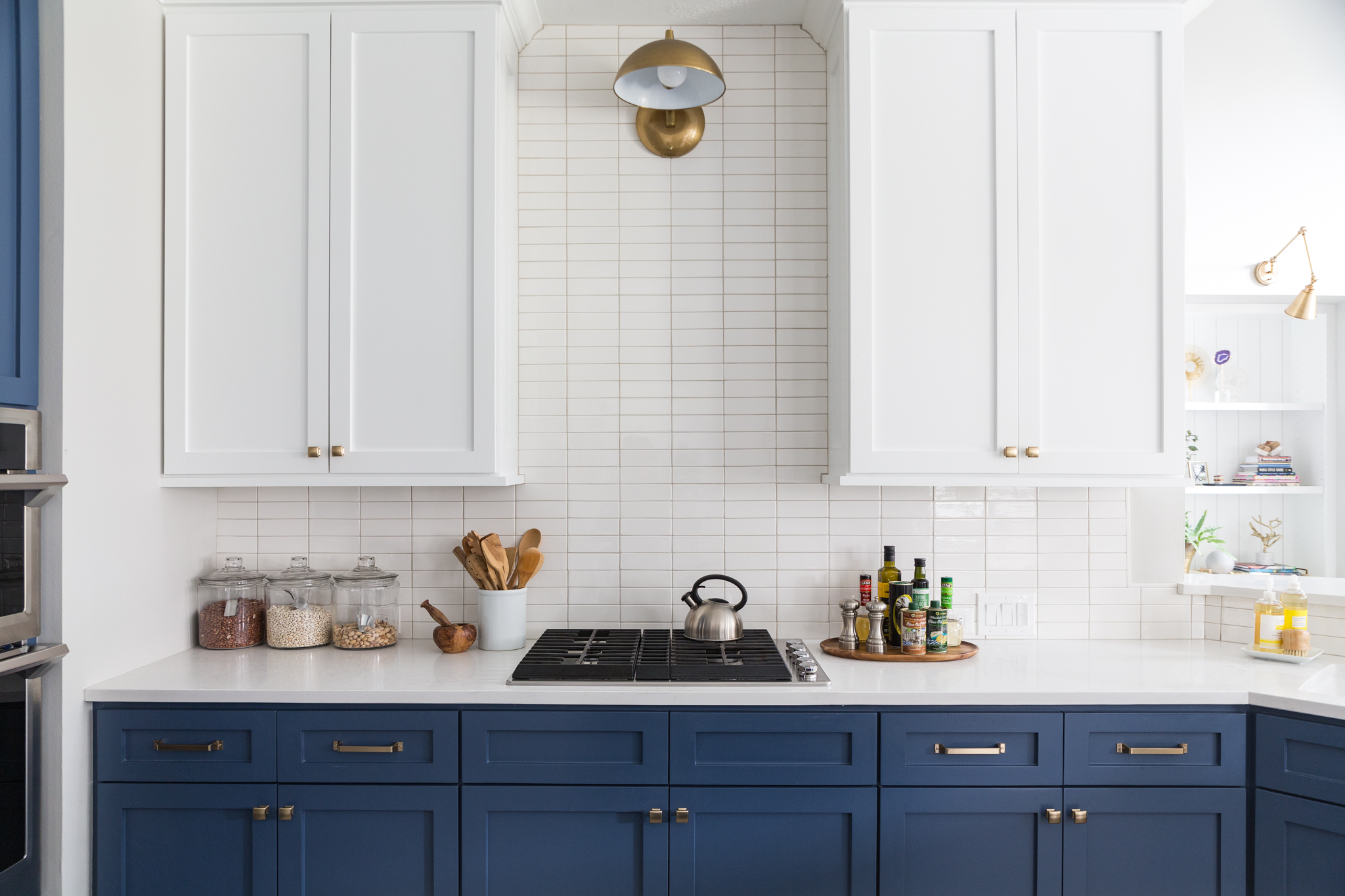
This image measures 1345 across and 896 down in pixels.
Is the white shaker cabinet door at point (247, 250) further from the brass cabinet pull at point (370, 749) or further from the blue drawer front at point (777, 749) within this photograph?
the blue drawer front at point (777, 749)

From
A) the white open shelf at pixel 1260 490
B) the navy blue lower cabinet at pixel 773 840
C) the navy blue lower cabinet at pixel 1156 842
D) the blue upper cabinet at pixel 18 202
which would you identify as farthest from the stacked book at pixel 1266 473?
the blue upper cabinet at pixel 18 202

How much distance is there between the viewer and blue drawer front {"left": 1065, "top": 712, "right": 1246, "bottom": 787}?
184 cm

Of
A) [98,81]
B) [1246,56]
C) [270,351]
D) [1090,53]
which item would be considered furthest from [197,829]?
[1246,56]

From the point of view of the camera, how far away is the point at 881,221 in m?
2.12

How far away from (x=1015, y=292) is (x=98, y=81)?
2.29m

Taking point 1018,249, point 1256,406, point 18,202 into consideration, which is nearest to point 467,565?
point 18,202

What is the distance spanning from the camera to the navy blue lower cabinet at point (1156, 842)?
183 centimetres

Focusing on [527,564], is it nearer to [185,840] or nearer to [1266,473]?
[185,840]

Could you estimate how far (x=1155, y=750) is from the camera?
72.5 inches

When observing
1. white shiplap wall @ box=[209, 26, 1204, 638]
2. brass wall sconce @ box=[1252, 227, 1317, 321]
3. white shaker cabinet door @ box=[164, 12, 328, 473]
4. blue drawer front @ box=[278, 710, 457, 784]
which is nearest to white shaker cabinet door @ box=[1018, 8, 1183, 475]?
white shiplap wall @ box=[209, 26, 1204, 638]

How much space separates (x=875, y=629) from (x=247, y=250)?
197 centimetres

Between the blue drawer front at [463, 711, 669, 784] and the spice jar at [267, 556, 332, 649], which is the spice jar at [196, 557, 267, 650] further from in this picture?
the blue drawer front at [463, 711, 669, 784]

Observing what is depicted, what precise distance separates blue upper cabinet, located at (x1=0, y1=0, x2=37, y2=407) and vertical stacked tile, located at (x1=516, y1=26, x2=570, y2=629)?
3.43ft

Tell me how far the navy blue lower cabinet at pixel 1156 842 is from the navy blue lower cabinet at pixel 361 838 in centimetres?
144
